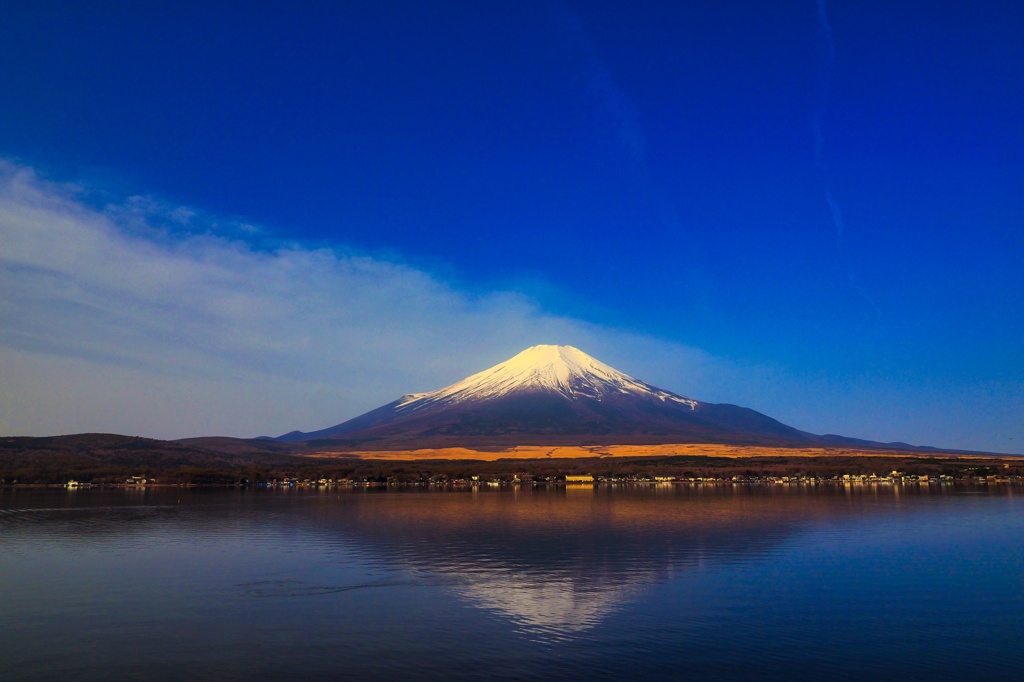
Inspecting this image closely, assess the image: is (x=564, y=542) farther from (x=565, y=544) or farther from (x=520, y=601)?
(x=520, y=601)

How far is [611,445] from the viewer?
608ft

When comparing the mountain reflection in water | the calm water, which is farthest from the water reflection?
the calm water

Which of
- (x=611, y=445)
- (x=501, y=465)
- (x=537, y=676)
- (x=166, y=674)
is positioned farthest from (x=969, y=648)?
(x=611, y=445)

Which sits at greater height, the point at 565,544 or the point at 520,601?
the point at 520,601

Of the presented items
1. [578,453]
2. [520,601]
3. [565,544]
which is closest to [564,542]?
[565,544]

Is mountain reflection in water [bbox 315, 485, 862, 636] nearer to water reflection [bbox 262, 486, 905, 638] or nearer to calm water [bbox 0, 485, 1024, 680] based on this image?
water reflection [bbox 262, 486, 905, 638]

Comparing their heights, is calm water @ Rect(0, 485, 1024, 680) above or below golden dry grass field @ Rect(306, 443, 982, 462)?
below

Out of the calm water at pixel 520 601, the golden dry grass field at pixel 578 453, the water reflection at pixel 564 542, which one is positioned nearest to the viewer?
the calm water at pixel 520 601

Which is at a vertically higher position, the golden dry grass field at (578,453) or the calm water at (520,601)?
the golden dry grass field at (578,453)

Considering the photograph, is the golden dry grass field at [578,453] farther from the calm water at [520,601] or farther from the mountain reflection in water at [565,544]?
the calm water at [520,601]

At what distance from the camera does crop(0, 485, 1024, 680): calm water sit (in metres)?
17.3

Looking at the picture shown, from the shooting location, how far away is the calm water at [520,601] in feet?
56.9

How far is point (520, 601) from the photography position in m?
24.0

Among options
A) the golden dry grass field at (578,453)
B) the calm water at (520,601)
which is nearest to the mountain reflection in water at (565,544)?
the calm water at (520,601)
